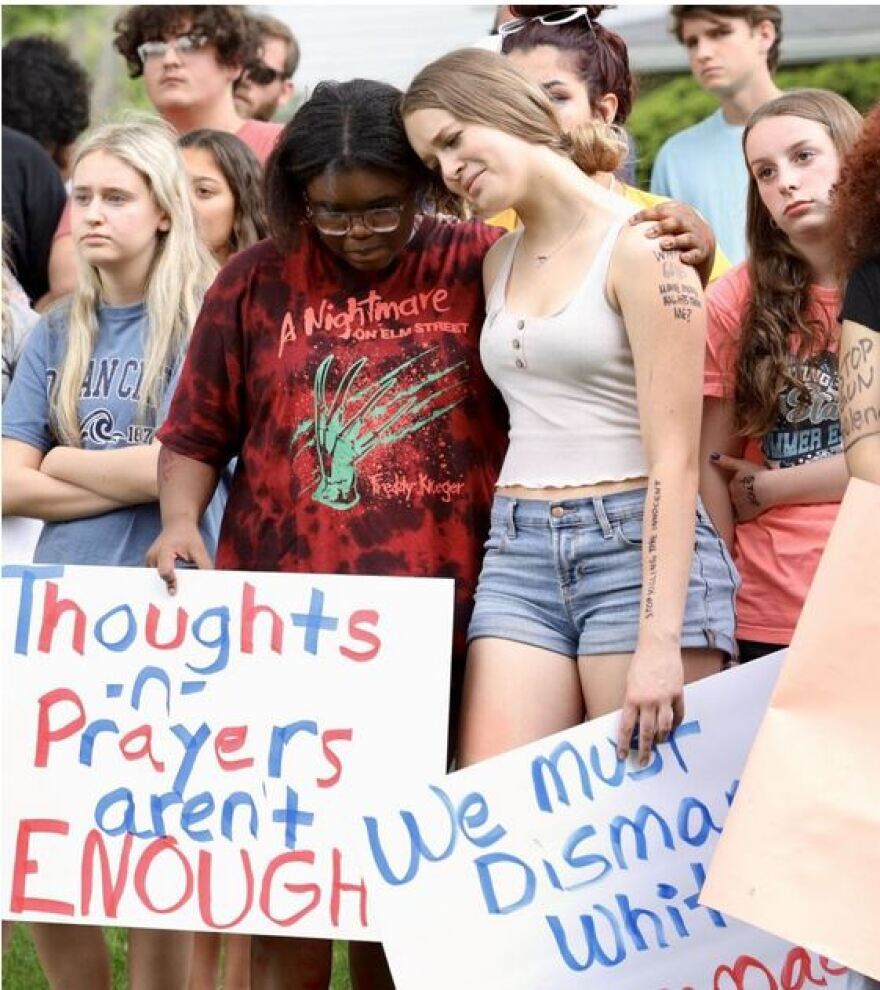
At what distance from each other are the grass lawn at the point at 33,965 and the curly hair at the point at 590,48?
235cm

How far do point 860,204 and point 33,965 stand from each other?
323 cm

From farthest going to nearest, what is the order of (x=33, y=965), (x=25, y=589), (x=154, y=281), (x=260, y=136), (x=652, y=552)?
1. (x=260, y=136)
2. (x=33, y=965)
3. (x=154, y=281)
4. (x=25, y=589)
5. (x=652, y=552)

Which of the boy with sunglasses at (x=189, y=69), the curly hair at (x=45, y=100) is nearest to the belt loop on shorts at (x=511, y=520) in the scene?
the boy with sunglasses at (x=189, y=69)

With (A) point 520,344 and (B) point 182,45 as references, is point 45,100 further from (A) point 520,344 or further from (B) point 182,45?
(A) point 520,344

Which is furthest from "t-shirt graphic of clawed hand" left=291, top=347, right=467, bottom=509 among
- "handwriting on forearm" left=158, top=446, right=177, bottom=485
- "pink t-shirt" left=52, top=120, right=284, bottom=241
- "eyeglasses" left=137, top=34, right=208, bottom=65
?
"eyeglasses" left=137, top=34, right=208, bottom=65

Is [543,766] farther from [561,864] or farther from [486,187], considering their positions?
[486,187]

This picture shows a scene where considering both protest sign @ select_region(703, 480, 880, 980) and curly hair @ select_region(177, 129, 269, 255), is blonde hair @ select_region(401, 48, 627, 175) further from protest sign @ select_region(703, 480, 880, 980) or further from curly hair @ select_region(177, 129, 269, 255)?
curly hair @ select_region(177, 129, 269, 255)

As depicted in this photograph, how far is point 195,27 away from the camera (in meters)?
6.25

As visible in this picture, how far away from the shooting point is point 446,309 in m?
3.71

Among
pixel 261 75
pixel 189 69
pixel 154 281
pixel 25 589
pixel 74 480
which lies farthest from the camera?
pixel 261 75

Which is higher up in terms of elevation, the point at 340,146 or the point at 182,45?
the point at 182,45

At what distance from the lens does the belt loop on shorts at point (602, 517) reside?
3416 mm

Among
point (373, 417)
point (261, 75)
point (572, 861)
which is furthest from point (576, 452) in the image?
point (261, 75)

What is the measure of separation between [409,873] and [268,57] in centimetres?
518
